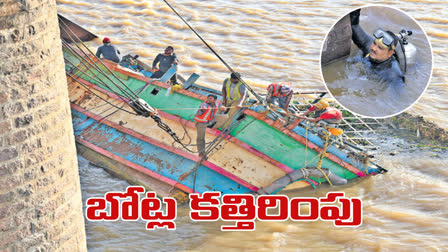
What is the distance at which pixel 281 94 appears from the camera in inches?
376

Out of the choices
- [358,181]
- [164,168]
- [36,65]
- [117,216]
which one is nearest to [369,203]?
[358,181]

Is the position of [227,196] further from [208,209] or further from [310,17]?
[310,17]

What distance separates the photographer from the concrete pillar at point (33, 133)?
15.2 feet

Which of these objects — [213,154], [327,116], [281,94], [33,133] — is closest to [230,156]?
[213,154]

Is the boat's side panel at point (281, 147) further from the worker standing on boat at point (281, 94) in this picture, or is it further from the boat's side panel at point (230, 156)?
the worker standing on boat at point (281, 94)

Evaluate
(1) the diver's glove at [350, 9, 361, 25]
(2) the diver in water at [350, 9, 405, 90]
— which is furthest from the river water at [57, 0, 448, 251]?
(1) the diver's glove at [350, 9, 361, 25]

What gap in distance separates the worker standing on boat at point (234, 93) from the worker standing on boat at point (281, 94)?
0.45 m

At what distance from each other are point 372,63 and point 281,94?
3439mm

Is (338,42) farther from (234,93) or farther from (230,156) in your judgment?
(230,156)

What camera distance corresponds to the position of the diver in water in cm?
584

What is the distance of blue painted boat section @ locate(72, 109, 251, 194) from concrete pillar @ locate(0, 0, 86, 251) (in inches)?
153

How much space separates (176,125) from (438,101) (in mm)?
6544

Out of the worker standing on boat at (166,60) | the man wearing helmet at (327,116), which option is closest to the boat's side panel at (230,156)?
the man wearing helmet at (327,116)

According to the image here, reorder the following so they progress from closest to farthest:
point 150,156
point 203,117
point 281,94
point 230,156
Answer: point 203,117
point 230,156
point 281,94
point 150,156
